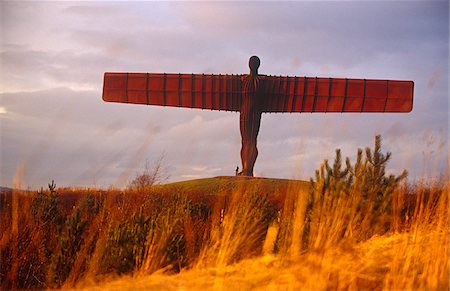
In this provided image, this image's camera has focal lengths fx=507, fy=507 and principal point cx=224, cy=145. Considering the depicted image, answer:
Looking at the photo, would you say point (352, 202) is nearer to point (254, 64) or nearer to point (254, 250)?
point (254, 250)

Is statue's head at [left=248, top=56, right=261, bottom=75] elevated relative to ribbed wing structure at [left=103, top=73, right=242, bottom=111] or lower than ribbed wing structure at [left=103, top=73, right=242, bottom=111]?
elevated

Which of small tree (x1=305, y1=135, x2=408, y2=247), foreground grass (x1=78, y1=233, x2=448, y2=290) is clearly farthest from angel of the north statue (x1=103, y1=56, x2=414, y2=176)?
foreground grass (x1=78, y1=233, x2=448, y2=290)

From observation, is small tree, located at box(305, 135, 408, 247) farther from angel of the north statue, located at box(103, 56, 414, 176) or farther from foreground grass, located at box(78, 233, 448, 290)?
angel of the north statue, located at box(103, 56, 414, 176)

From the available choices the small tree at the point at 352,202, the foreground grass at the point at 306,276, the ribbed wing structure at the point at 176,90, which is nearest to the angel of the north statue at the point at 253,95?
the ribbed wing structure at the point at 176,90

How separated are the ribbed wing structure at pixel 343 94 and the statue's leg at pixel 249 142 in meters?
0.69

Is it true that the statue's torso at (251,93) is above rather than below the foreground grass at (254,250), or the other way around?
above

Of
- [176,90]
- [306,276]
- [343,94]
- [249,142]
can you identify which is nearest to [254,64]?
[249,142]

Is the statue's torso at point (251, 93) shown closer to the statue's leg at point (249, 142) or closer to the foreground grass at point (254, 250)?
the statue's leg at point (249, 142)

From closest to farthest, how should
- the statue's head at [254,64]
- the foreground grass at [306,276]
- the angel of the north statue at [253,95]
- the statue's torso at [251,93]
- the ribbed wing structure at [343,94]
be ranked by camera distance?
the foreground grass at [306,276]
the statue's head at [254,64]
the statue's torso at [251,93]
the angel of the north statue at [253,95]
the ribbed wing structure at [343,94]

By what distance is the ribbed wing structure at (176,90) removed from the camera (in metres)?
17.6

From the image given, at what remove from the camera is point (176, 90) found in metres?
17.6

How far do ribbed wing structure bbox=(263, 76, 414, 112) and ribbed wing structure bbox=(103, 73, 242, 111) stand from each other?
137 centimetres

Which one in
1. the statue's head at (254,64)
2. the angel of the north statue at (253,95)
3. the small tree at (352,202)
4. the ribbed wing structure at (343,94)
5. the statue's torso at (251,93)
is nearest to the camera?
the small tree at (352,202)

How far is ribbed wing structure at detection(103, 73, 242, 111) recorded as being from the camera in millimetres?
17578
